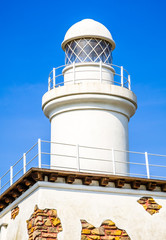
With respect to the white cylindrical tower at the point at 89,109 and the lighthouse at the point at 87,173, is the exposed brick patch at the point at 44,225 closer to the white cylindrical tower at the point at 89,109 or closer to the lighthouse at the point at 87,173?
the lighthouse at the point at 87,173

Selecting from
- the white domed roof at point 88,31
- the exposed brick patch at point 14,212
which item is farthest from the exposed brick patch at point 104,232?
the white domed roof at point 88,31

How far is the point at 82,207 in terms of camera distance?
15.9m

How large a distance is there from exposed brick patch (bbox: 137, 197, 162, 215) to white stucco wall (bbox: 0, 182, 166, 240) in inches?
4.3

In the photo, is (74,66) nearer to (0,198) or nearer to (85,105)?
(85,105)

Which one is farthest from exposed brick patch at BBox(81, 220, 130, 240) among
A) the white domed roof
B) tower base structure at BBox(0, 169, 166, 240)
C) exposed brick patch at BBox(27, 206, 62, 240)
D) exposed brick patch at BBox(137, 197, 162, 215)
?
the white domed roof

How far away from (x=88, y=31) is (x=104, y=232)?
8196 mm

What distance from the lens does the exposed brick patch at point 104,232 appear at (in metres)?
15.6

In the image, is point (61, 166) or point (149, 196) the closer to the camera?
point (149, 196)

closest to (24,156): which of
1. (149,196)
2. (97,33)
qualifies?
(149,196)

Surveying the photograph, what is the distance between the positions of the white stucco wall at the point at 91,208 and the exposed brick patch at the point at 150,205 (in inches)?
4.3

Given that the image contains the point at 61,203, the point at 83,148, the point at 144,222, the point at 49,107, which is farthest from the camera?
the point at 49,107

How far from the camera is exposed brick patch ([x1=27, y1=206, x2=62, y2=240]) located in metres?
15.0

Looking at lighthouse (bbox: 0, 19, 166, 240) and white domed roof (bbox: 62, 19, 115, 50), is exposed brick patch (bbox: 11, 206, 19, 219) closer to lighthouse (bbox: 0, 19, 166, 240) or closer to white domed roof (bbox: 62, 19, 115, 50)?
lighthouse (bbox: 0, 19, 166, 240)

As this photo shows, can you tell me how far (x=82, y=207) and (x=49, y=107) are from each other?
5.02 m
